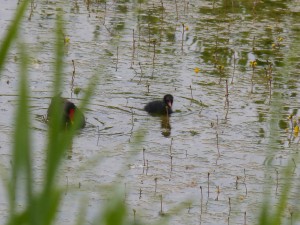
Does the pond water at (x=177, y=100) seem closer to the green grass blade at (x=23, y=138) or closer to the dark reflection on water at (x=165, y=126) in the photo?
the dark reflection on water at (x=165, y=126)

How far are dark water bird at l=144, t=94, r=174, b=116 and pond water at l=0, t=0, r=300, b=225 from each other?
0.11 metres

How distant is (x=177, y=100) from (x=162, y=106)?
817 millimetres

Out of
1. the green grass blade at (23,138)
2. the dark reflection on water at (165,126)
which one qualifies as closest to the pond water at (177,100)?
the dark reflection on water at (165,126)

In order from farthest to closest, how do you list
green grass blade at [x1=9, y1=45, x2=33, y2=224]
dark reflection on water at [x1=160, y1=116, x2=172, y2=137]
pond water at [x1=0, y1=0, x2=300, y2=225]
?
dark reflection on water at [x1=160, y1=116, x2=172, y2=137] → pond water at [x1=0, y1=0, x2=300, y2=225] → green grass blade at [x1=9, y1=45, x2=33, y2=224]

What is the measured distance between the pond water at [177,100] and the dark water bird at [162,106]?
0.11 meters

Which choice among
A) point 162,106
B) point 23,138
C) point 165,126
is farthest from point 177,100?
point 23,138

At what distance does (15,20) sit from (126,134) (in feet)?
23.0

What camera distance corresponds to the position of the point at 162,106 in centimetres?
901

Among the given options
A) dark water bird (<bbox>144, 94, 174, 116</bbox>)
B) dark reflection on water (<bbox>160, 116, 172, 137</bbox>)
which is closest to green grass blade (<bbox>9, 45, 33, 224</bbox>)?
dark reflection on water (<bbox>160, 116, 172, 137</bbox>)

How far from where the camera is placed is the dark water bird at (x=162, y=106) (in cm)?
900

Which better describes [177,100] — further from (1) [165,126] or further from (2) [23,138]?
(2) [23,138]

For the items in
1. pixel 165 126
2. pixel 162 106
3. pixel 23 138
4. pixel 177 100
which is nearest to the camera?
pixel 23 138

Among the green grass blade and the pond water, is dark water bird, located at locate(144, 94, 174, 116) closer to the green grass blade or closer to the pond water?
the pond water

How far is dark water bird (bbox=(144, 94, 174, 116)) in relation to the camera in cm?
900
